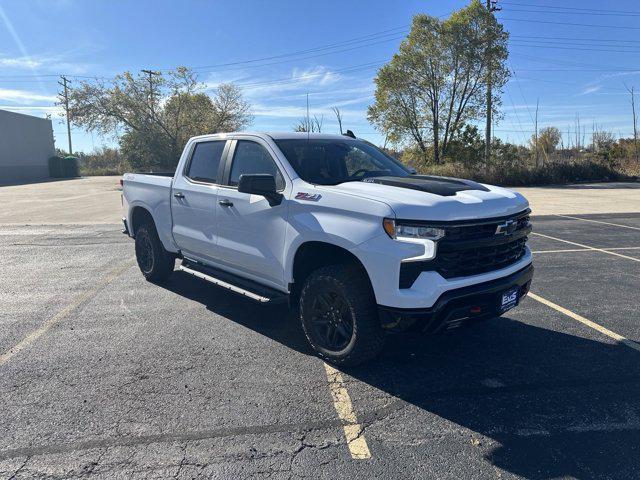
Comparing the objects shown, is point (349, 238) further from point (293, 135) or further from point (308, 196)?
point (293, 135)

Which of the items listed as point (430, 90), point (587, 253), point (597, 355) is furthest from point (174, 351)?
point (430, 90)

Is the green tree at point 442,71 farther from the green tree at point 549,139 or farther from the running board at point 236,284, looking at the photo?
the running board at point 236,284

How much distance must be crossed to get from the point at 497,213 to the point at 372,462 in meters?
1.99

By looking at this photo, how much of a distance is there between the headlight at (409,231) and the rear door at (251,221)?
1.08 meters

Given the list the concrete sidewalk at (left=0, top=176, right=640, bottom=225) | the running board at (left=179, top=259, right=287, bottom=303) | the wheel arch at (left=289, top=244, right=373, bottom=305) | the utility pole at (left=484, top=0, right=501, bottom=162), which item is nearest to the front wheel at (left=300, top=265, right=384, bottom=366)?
the wheel arch at (left=289, top=244, right=373, bottom=305)

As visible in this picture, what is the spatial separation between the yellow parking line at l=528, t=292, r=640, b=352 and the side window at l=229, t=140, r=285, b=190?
11.6ft

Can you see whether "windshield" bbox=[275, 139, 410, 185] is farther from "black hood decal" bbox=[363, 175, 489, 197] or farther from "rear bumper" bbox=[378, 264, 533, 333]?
"rear bumper" bbox=[378, 264, 533, 333]

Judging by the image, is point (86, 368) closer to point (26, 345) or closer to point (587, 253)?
point (26, 345)

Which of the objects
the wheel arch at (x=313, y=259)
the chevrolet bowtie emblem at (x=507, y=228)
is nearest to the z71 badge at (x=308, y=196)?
the wheel arch at (x=313, y=259)

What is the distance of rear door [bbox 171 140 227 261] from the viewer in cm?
502

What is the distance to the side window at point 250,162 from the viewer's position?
4430mm

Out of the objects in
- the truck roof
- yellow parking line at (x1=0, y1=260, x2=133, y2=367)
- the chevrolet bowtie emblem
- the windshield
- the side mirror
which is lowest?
yellow parking line at (x1=0, y1=260, x2=133, y2=367)

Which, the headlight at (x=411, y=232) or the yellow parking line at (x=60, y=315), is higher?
the headlight at (x=411, y=232)

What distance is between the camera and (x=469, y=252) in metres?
3.44
